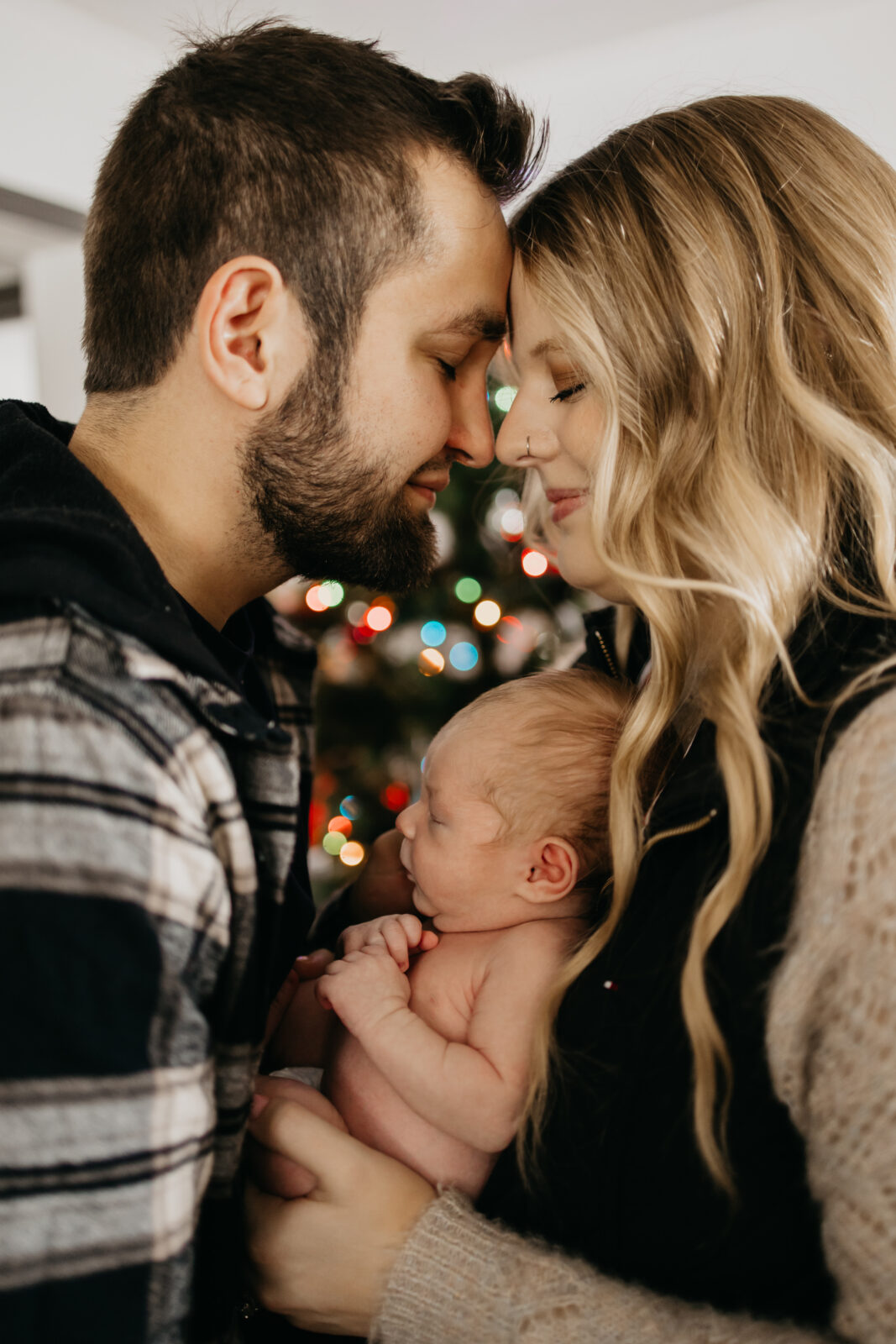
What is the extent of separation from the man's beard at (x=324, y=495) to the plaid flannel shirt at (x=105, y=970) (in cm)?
46

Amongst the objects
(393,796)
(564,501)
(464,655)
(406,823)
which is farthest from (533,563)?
(406,823)

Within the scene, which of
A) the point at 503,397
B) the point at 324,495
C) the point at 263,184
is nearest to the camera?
the point at 263,184

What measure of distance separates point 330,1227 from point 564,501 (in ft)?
3.20

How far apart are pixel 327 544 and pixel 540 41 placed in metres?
2.89

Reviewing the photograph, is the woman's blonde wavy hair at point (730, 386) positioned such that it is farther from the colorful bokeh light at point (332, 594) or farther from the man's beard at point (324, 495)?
the colorful bokeh light at point (332, 594)

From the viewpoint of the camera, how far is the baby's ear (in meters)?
1.26

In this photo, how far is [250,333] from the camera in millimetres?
1284

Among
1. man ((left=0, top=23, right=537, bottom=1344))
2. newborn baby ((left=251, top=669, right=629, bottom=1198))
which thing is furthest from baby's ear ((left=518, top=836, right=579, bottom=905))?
man ((left=0, top=23, right=537, bottom=1344))

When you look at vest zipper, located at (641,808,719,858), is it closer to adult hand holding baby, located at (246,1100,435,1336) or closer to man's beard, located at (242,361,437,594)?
adult hand holding baby, located at (246,1100,435,1336)

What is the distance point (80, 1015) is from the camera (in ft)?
2.61

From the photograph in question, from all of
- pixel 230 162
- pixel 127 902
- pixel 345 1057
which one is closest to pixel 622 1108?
pixel 345 1057

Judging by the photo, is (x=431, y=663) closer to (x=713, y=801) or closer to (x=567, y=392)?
(x=567, y=392)

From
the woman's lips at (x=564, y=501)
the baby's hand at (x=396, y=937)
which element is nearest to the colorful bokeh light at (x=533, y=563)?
the woman's lips at (x=564, y=501)

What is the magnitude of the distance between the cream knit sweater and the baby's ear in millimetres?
384
